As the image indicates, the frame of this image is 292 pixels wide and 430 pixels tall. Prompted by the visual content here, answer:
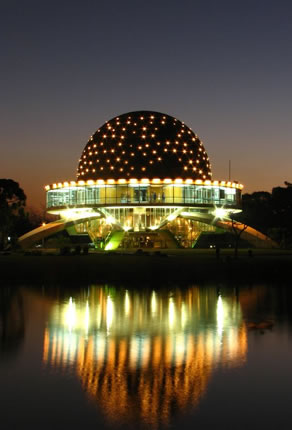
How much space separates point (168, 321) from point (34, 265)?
20.9 m

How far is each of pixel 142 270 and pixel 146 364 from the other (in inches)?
884

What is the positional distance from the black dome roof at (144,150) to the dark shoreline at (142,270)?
36.6 meters

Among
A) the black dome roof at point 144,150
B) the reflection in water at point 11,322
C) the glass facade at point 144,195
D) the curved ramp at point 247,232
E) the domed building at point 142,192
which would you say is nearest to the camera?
the reflection in water at point 11,322

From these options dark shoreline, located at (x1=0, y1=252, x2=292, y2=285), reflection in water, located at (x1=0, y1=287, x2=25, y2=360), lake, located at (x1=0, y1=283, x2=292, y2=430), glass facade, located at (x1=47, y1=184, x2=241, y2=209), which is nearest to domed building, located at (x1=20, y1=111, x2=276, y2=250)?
glass facade, located at (x1=47, y1=184, x2=241, y2=209)

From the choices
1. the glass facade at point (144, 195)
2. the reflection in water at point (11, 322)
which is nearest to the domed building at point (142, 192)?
the glass facade at point (144, 195)

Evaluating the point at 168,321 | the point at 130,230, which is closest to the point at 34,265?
the point at 168,321

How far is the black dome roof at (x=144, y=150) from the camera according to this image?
76.8 meters

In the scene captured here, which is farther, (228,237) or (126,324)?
(228,237)

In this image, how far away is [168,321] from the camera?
55.9 ft

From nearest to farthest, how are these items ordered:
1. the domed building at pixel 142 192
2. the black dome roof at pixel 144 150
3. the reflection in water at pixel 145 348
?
1. the reflection in water at pixel 145 348
2. the domed building at pixel 142 192
3. the black dome roof at pixel 144 150

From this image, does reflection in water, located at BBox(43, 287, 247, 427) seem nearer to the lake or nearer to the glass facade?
the lake

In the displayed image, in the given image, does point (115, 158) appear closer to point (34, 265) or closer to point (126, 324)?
point (34, 265)

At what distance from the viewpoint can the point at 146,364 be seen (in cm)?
1193

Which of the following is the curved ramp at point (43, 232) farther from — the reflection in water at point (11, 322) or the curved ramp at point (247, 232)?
the reflection in water at point (11, 322)
